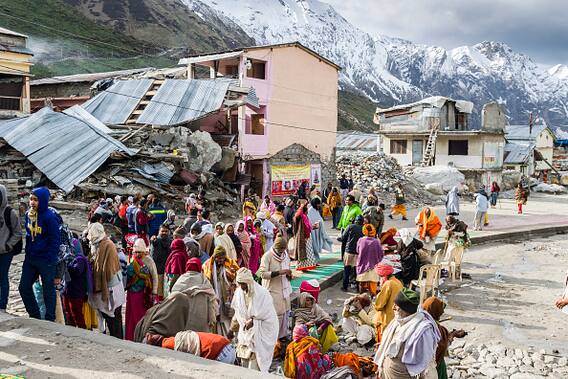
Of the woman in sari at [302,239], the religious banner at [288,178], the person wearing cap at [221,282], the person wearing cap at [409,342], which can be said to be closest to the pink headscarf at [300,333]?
the person wearing cap at [409,342]

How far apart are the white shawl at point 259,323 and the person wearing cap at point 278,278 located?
1.15 meters

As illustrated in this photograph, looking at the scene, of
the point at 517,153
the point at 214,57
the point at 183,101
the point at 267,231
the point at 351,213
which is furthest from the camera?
the point at 517,153

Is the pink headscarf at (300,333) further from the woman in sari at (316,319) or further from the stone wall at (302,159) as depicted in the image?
the stone wall at (302,159)

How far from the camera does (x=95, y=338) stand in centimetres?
481

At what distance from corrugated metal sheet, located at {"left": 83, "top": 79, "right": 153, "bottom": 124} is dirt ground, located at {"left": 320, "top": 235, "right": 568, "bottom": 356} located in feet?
42.4

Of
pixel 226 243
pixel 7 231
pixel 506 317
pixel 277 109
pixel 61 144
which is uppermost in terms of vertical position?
pixel 277 109

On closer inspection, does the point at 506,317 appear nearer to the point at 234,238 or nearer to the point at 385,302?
the point at 385,302

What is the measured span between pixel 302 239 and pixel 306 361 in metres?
6.02

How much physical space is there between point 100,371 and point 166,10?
363ft

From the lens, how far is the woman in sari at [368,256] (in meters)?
8.20

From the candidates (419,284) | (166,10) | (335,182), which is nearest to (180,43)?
(166,10)

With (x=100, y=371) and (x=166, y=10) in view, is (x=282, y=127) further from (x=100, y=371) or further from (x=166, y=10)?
(x=166, y=10)

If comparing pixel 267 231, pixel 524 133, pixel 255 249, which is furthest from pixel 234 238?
pixel 524 133

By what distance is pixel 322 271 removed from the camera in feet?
34.8
